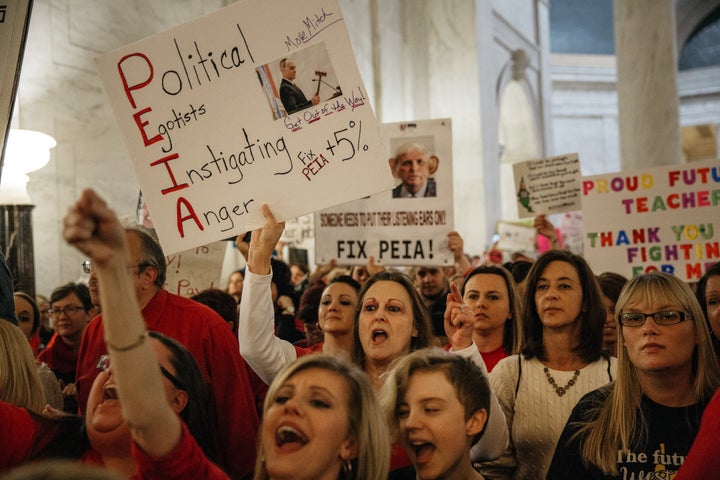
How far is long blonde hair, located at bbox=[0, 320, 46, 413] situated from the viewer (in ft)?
9.21

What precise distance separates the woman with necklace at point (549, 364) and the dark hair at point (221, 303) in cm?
157

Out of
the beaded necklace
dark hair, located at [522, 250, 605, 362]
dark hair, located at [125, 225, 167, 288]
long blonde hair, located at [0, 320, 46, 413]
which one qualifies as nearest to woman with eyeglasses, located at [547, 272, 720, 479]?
the beaded necklace

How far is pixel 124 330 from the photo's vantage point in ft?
5.72

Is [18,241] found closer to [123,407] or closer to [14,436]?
[14,436]

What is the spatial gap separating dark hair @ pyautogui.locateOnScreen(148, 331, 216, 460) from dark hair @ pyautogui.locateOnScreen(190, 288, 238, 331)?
1922 mm

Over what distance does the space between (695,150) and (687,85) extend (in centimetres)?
294

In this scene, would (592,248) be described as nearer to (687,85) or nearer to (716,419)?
(716,419)

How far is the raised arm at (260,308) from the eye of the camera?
3.11 metres

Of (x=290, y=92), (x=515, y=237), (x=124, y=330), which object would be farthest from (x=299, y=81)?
(x=515, y=237)

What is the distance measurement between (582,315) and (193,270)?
2.77 m

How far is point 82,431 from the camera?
8.24 ft

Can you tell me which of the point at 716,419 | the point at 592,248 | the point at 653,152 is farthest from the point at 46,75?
the point at 653,152

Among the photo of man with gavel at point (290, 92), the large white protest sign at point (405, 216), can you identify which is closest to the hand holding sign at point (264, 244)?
the photo of man with gavel at point (290, 92)

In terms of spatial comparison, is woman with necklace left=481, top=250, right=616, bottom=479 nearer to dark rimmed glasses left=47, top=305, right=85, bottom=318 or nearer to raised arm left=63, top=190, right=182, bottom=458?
raised arm left=63, top=190, right=182, bottom=458
